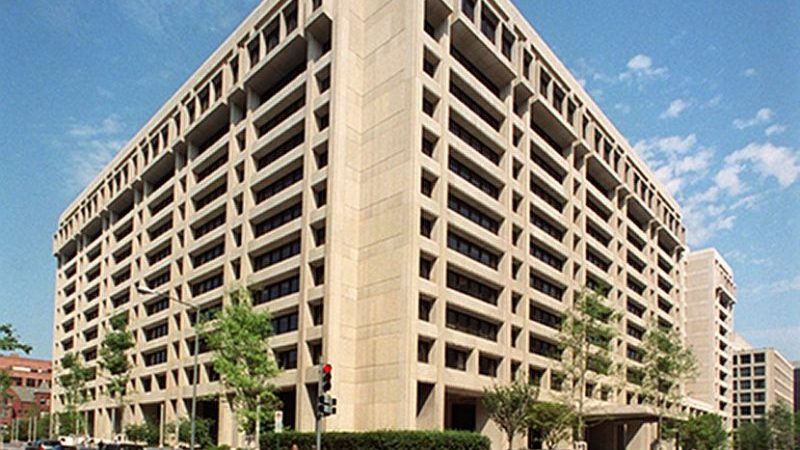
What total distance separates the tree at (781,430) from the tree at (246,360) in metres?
104

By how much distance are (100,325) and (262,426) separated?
165 ft

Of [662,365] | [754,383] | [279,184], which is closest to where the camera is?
[279,184]

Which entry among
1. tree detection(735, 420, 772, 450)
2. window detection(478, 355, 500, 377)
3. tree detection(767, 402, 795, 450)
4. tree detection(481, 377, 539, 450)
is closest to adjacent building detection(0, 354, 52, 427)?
window detection(478, 355, 500, 377)

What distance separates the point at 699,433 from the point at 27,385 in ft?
506

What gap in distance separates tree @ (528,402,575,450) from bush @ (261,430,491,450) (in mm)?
7927

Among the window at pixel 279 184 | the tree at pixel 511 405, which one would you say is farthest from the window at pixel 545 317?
the window at pixel 279 184

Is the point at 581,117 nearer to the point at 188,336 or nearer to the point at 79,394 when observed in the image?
the point at 188,336

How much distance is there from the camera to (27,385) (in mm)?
174125

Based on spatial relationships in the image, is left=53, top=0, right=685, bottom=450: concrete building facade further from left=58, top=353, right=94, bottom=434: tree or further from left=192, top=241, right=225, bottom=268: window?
left=58, top=353, right=94, bottom=434: tree

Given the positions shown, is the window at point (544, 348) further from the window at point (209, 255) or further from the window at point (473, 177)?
the window at point (209, 255)

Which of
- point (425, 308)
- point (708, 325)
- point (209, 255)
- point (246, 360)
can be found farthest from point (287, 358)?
point (708, 325)

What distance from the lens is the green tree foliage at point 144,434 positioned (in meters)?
69.6

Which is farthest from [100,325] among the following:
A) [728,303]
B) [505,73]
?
[728,303]

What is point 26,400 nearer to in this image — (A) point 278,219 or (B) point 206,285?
(B) point 206,285
